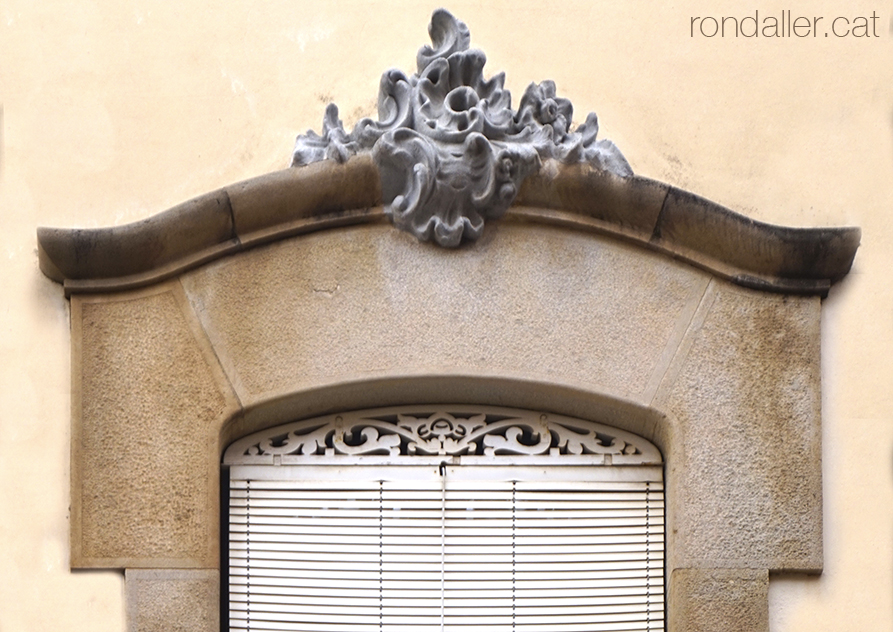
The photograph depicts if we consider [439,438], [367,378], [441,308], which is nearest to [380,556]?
[439,438]

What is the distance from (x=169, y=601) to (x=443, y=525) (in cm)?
103

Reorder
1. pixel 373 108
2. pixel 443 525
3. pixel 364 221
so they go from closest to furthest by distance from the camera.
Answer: pixel 443 525
pixel 364 221
pixel 373 108

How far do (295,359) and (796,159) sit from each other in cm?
207

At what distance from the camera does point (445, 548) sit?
655 cm

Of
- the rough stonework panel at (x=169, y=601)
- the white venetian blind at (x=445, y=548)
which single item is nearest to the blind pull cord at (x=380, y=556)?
the white venetian blind at (x=445, y=548)

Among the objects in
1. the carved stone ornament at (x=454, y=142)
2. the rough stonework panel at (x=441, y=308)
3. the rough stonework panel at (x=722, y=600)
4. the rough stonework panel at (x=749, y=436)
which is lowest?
the rough stonework panel at (x=722, y=600)

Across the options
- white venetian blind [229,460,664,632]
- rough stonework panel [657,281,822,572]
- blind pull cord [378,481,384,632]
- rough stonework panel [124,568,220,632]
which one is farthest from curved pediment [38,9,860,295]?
rough stonework panel [124,568,220,632]

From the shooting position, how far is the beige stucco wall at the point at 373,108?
6676mm

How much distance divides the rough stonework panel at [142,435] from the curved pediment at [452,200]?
18cm

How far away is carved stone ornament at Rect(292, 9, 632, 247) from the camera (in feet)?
21.5

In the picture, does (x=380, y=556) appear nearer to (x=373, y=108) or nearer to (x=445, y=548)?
(x=445, y=548)

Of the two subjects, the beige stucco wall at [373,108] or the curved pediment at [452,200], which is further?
the beige stucco wall at [373,108]

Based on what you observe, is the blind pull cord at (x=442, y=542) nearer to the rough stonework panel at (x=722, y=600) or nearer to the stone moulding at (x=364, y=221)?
the rough stonework panel at (x=722, y=600)

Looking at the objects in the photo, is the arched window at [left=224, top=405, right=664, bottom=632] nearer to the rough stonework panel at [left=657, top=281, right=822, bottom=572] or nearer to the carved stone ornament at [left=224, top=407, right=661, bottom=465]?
the carved stone ornament at [left=224, top=407, right=661, bottom=465]
